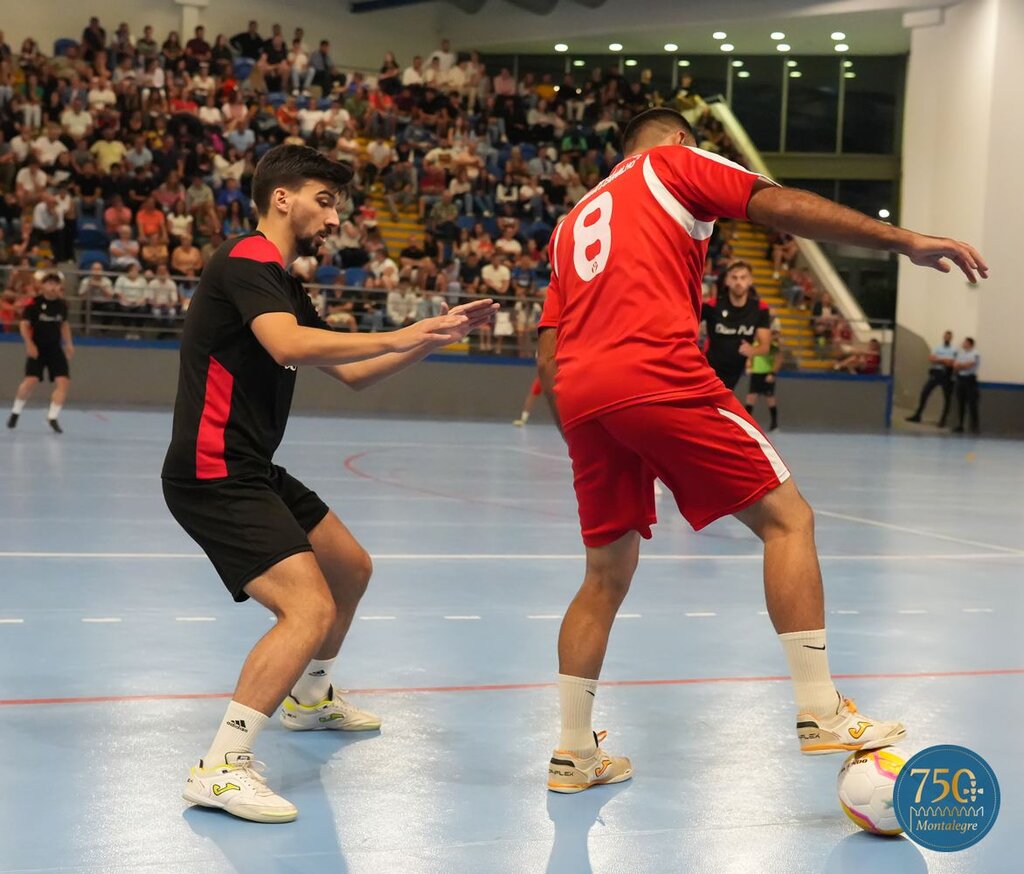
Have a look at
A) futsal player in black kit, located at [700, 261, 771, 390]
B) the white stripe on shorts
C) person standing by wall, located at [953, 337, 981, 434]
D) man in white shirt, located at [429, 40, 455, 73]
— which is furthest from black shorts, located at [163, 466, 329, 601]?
man in white shirt, located at [429, 40, 455, 73]

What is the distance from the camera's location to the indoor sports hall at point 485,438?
3670 millimetres

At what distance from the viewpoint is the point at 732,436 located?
3.70 m

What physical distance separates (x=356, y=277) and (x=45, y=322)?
7951 mm

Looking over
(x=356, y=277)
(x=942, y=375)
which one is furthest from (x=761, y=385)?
(x=356, y=277)

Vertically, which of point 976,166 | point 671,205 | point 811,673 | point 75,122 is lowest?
point 811,673

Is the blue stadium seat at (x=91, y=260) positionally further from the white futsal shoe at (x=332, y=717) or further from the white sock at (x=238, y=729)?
the white sock at (x=238, y=729)

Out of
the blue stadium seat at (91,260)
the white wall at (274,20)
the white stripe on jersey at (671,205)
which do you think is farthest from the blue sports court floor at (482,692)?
the white wall at (274,20)

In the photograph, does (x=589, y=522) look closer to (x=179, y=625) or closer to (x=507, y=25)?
(x=179, y=625)

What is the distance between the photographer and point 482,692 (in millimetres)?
4941

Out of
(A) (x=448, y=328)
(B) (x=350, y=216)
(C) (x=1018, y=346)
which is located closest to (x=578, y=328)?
(A) (x=448, y=328)

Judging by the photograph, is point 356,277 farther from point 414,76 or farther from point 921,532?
point 921,532

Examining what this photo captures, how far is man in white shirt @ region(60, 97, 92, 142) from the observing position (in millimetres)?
23266

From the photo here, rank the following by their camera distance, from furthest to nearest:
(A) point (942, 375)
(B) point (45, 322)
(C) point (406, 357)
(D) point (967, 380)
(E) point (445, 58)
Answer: (E) point (445, 58) → (A) point (942, 375) → (D) point (967, 380) → (B) point (45, 322) → (C) point (406, 357)

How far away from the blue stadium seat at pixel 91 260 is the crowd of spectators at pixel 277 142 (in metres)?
0.02
